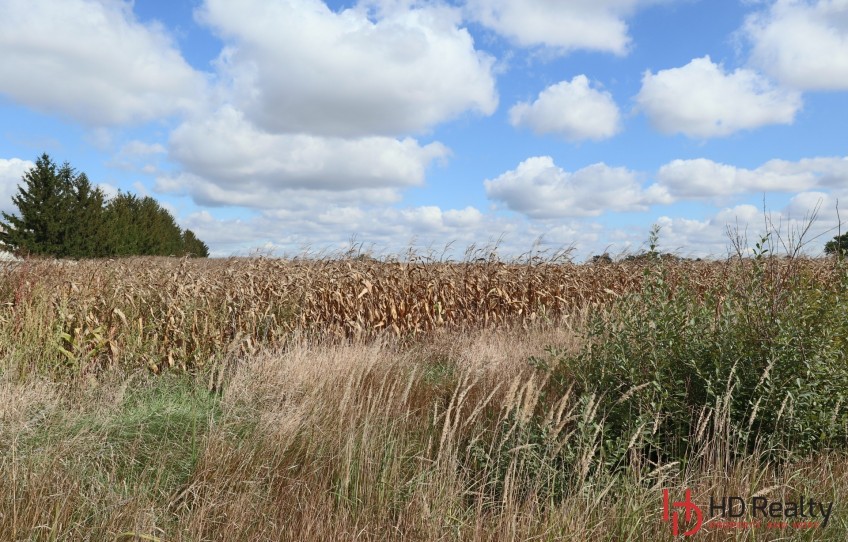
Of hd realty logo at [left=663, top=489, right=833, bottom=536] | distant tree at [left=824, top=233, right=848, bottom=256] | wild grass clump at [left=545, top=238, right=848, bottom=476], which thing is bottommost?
hd realty logo at [left=663, top=489, right=833, bottom=536]

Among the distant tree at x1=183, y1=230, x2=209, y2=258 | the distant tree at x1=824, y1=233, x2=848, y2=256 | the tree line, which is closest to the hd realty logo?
the distant tree at x1=824, y1=233, x2=848, y2=256

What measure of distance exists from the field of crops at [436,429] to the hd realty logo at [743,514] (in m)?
0.05

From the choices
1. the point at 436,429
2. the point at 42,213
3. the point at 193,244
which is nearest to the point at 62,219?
the point at 42,213

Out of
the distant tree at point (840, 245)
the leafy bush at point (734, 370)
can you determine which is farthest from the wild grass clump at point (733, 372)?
the distant tree at point (840, 245)

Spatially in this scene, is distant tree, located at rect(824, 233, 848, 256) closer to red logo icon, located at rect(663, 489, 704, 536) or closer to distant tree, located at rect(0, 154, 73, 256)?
red logo icon, located at rect(663, 489, 704, 536)

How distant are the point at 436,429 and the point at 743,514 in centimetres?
232

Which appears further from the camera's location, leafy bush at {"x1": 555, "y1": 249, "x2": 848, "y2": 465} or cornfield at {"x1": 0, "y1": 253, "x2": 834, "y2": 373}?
cornfield at {"x1": 0, "y1": 253, "x2": 834, "y2": 373}

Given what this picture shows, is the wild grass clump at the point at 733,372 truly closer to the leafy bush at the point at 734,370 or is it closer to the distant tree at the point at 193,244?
the leafy bush at the point at 734,370

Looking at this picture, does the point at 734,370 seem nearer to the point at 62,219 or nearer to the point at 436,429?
the point at 436,429

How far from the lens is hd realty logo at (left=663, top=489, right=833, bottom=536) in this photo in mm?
3174

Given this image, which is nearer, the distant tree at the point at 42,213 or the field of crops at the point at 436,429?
the field of crops at the point at 436,429

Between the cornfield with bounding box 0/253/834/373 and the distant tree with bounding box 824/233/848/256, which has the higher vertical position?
the distant tree with bounding box 824/233/848/256

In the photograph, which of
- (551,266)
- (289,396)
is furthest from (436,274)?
(289,396)

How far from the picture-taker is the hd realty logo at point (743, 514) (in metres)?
3.17
